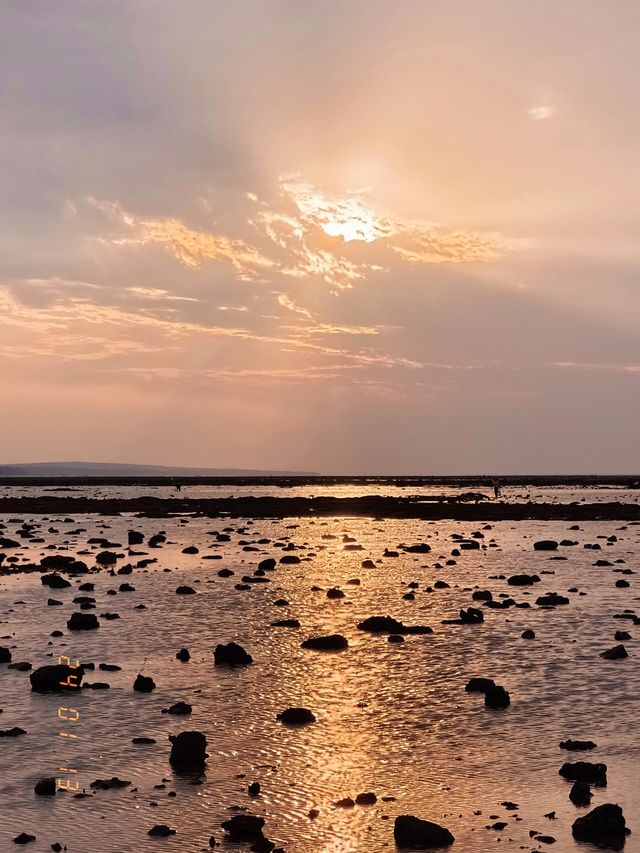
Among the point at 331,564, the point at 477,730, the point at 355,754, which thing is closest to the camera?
the point at 355,754

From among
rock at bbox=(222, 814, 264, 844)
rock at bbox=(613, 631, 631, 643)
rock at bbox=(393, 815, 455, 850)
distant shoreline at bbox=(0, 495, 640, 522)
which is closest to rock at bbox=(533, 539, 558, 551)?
distant shoreline at bbox=(0, 495, 640, 522)

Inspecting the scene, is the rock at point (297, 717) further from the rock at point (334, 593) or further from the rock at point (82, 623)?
the rock at point (334, 593)

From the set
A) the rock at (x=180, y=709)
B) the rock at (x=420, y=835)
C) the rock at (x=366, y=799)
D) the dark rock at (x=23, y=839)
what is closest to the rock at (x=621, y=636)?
the rock at (x=180, y=709)

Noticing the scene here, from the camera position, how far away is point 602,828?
14.5m

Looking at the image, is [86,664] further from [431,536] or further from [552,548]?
[431,536]

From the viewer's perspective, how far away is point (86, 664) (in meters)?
27.7

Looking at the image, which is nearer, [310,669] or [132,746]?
[132,746]

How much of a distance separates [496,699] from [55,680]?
11758 mm

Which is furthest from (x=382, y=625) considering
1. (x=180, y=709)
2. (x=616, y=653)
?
(x=180, y=709)

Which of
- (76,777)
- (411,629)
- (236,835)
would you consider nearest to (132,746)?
(76,777)

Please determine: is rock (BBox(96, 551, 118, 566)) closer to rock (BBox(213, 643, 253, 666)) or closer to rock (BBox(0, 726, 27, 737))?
rock (BBox(213, 643, 253, 666))

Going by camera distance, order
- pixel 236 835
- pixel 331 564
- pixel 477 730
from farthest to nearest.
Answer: pixel 331 564 < pixel 477 730 < pixel 236 835

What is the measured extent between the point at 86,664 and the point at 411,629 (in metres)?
11.8

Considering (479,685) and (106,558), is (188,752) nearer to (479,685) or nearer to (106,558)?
(479,685)
